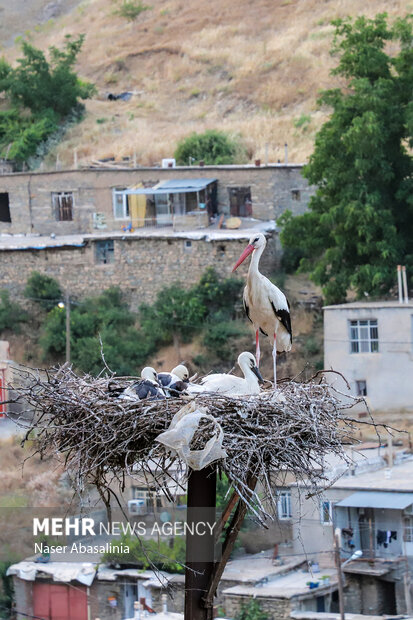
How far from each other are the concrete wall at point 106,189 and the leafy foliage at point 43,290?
2141mm

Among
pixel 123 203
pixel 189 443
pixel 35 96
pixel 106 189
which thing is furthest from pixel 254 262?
pixel 35 96

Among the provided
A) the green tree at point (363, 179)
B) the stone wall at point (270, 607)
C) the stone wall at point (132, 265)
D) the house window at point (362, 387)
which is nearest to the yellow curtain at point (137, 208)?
the stone wall at point (132, 265)

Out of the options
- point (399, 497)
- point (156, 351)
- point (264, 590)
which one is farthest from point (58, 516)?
point (156, 351)

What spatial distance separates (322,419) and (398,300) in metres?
19.0

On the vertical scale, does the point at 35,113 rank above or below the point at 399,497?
above

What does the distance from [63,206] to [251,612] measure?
641 inches

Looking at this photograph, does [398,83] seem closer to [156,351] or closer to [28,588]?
[156,351]

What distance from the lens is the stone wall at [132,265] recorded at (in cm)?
3134

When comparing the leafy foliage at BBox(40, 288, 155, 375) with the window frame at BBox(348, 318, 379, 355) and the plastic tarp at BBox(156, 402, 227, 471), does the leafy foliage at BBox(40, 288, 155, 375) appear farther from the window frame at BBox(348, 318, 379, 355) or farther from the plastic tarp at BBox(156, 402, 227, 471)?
the plastic tarp at BBox(156, 402, 227, 471)

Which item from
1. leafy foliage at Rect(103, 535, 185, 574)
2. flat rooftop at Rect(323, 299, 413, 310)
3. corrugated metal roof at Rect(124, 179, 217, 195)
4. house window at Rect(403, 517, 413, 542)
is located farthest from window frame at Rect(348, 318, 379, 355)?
leafy foliage at Rect(103, 535, 185, 574)

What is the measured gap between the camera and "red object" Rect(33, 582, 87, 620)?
69.2 feet

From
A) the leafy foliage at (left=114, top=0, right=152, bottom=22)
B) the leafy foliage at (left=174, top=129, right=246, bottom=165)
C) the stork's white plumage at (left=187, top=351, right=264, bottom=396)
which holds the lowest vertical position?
the stork's white plumage at (left=187, top=351, right=264, bottom=396)

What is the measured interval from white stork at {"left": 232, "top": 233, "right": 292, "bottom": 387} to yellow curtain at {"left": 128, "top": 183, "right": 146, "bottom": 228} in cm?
2181

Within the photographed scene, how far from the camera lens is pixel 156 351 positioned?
30.9 m
